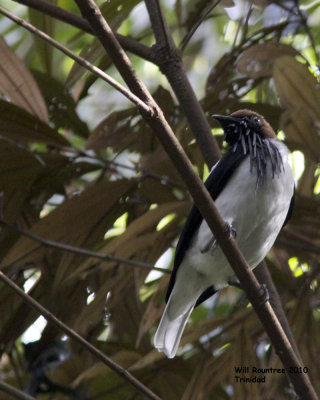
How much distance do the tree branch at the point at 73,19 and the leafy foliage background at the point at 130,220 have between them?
115mm

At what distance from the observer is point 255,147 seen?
320cm

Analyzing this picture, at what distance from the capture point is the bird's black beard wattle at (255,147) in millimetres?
3072

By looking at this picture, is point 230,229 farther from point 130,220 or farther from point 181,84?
point 130,220

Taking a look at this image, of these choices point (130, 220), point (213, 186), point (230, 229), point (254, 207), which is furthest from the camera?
point (130, 220)

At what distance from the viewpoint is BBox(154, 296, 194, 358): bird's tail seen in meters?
3.05

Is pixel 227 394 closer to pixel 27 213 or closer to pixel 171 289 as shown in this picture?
pixel 171 289

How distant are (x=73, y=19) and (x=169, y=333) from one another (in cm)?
137

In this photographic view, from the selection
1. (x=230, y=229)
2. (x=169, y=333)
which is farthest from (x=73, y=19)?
(x=169, y=333)

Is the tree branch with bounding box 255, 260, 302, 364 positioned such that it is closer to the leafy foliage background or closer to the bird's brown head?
the leafy foliage background

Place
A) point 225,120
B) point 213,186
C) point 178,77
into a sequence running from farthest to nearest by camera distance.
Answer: point 225,120, point 213,186, point 178,77

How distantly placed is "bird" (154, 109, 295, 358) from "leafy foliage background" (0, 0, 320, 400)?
0.28 feet

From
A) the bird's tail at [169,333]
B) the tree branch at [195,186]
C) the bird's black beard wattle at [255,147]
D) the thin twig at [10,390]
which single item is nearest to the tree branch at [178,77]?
the bird's black beard wattle at [255,147]

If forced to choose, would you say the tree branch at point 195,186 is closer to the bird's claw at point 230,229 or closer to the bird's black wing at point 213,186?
the bird's claw at point 230,229

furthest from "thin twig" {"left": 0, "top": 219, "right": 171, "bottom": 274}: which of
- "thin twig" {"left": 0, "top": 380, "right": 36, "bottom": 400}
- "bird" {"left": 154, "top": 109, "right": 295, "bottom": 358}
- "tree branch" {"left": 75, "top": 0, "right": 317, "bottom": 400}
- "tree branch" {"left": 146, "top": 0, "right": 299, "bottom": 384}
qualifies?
"thin twig" {"left": 0, "top": 380, "right": 36, "bottom": 400}
